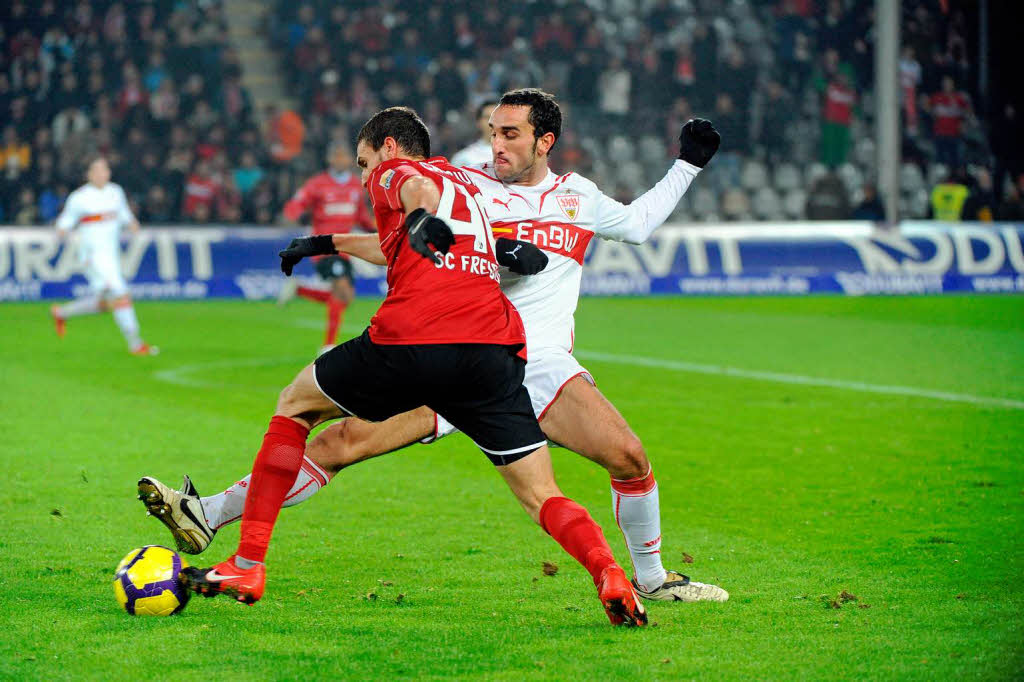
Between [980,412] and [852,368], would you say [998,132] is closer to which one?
[852,368]

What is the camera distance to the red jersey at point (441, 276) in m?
4.76

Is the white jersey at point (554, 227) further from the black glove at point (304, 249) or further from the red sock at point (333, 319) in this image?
the red sock at point (333, 319)

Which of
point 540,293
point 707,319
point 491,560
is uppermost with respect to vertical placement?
point 540,293

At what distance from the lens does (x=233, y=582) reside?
4.86 m

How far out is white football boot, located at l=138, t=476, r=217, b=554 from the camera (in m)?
5.23

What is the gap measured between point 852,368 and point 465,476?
5.95 meters

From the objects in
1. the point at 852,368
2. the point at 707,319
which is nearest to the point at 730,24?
the point at 707,319

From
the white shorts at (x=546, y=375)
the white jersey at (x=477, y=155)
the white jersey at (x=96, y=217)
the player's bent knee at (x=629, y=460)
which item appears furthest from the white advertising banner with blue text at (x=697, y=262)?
the player's bent knee at (x=629, y=460)

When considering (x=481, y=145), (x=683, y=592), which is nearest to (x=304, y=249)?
(x=683, y=592)

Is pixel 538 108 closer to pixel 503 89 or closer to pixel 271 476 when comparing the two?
pixel 271 476

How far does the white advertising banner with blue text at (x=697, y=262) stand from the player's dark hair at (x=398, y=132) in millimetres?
14722

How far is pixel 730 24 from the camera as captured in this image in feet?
87.8

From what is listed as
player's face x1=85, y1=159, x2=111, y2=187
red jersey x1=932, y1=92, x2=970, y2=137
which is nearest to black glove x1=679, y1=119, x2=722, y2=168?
player's face x1=85, y1=159, x2=111, y2=187

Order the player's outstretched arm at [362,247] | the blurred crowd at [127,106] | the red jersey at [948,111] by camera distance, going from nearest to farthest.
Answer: the player's outstretched arm at [362,247], the blurred crowd at [127,106], the red jersey at [948,111]
